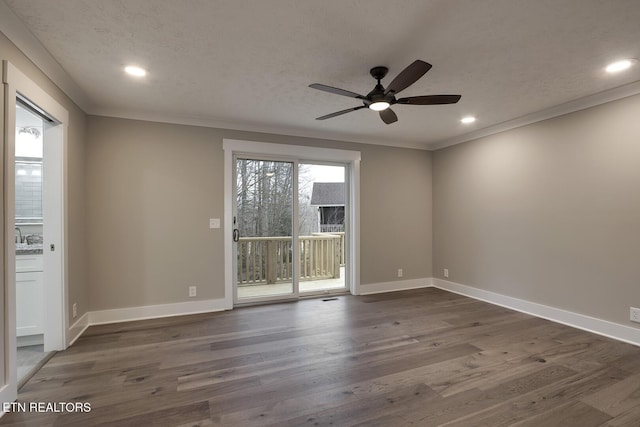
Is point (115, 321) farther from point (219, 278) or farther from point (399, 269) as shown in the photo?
point (399, 269)

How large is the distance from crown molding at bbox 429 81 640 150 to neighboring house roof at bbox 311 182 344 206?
6.70 ft

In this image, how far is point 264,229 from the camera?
173 inches

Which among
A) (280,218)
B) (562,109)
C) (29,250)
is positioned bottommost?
(29,250)

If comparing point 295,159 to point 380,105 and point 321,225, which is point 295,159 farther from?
point 380,105

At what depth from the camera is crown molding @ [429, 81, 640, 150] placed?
293 centimetres

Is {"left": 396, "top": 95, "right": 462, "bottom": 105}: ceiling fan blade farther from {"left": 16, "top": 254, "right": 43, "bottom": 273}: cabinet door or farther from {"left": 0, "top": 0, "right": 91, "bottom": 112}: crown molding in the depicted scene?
{"left": 16, "top": 254, "right": 43, "bottom": 273}: cabinet door

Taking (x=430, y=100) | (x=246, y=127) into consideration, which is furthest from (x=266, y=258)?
(x=430, y=100)

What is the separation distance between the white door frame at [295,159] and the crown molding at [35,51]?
5.30ft

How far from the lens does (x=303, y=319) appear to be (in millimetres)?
3637

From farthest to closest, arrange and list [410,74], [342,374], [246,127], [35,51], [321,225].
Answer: [321,225], [246,127], [342,374], [35,51], [410,74]

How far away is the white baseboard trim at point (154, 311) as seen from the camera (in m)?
3.49

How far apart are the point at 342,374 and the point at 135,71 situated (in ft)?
10.1

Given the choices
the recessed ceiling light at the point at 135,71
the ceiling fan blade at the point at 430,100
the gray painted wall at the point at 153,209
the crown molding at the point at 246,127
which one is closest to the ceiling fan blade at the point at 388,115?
the ceiling fan blade at the point at 430,100

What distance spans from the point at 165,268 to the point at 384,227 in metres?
3.28
